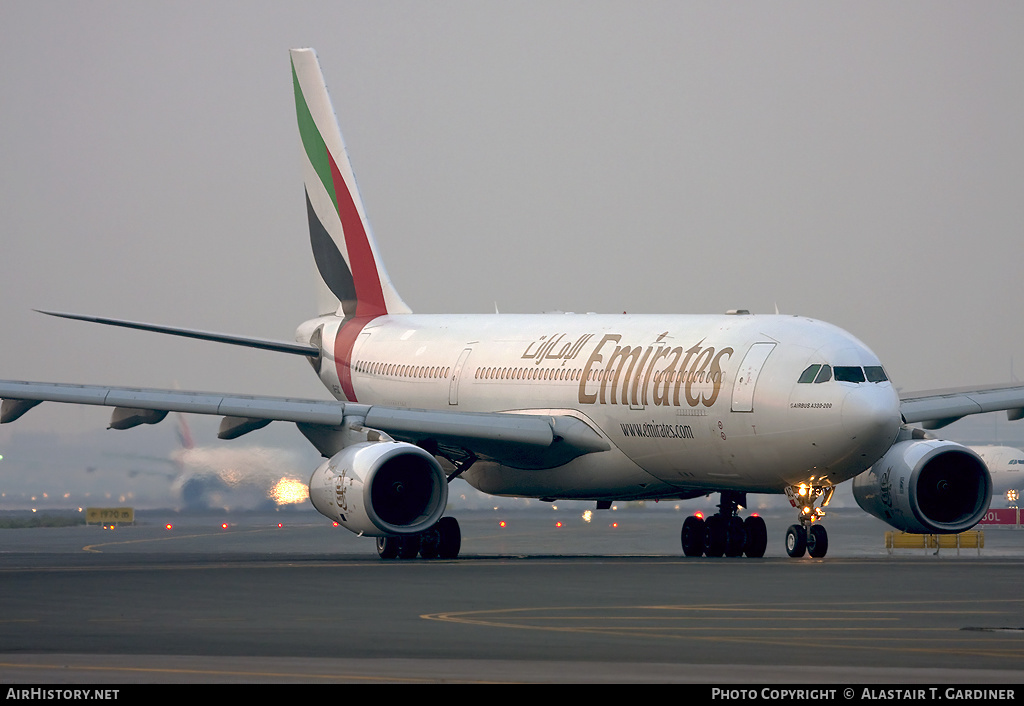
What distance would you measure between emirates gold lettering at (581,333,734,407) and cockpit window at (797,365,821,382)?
4.76 feet

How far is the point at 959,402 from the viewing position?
31.4 metres

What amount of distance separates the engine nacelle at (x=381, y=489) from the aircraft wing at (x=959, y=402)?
28.1 ft

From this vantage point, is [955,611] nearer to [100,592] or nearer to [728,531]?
[100,592]

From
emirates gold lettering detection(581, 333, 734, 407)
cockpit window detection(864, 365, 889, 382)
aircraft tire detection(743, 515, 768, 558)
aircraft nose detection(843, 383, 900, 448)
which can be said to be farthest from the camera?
aircraft tire detection(743, 515, 768, 558)

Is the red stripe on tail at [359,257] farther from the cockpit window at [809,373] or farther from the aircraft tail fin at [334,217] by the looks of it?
the cockpit window at [809,373]

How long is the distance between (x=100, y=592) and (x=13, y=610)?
2.69 meters

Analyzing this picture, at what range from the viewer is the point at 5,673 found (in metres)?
12.1

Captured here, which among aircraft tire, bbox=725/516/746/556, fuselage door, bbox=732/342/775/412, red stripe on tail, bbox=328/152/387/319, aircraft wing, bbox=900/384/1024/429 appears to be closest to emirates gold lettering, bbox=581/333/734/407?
fuselage door, bbox=732/342/775/412

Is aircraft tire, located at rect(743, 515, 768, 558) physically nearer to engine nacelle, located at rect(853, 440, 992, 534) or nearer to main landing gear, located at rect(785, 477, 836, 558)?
engine nacelle, located at rect(853, 440, 992, 534)

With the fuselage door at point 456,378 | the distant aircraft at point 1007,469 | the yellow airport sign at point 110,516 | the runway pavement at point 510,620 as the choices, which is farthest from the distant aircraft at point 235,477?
the distant aircraft at point 1007,469

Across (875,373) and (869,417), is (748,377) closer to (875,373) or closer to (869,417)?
(875,373)

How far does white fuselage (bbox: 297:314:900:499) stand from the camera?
2719 centimetres

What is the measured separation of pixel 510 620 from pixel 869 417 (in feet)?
37.8
